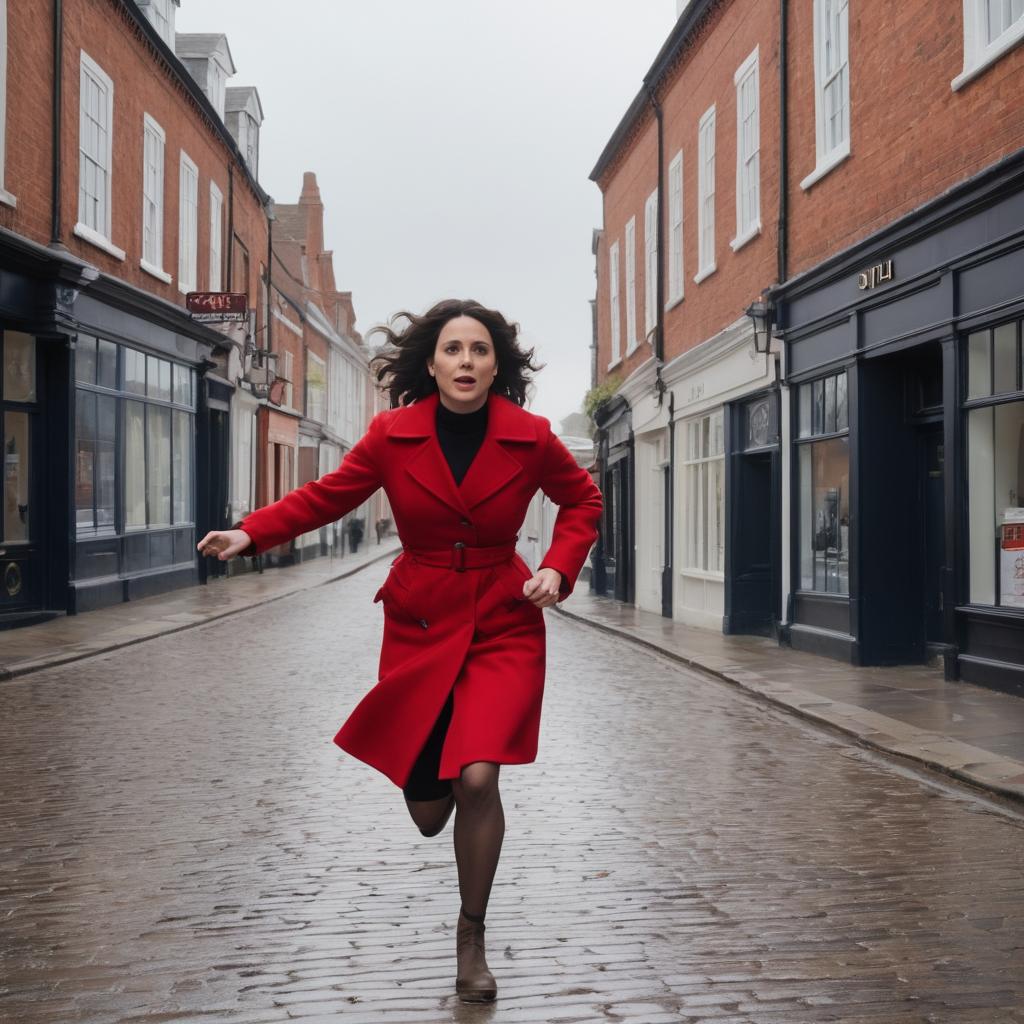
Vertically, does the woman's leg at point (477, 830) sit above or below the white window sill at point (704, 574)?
below

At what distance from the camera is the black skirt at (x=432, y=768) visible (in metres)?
3.75

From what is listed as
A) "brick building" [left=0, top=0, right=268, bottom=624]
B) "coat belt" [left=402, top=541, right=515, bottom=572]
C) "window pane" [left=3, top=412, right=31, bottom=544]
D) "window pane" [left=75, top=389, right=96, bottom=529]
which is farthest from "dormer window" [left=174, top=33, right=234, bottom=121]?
"coat belt" [left=402, top=541, right=515, bottom=572]

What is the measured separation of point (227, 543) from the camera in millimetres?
3795

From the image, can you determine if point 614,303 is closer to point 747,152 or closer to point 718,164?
point 718,164

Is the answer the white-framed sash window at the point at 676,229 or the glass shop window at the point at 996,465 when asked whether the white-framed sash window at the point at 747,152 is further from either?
the glass shop window at the point at 996,465

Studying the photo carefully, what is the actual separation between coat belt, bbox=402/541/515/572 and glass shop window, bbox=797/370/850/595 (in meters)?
9.59

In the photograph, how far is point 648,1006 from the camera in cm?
354

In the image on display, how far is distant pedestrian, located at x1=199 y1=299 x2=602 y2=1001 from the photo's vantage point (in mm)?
A: 3646

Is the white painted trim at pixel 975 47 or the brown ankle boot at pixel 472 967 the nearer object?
the brown ankle boot at pixel 472 967

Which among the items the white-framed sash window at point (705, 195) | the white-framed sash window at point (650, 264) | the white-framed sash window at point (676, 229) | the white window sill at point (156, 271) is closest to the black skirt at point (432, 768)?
the white-framed sash window at point (705, 195)

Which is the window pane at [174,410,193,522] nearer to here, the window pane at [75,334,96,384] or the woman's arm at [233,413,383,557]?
the window pane at [75,334,96,384]

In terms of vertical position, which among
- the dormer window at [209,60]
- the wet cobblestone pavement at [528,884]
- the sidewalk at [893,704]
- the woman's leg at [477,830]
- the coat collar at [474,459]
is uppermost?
the dormer window at [209,60]

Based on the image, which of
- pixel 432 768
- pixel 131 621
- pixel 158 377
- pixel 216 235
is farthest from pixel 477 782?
pixel 216 235

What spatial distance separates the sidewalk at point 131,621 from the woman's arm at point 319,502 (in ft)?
26.5
